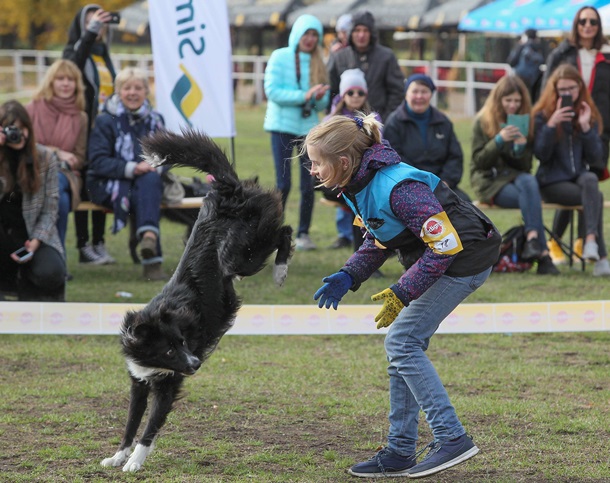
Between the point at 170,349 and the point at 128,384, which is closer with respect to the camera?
the point at 170,349

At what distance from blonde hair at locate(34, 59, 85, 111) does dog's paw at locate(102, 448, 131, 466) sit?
4.94m

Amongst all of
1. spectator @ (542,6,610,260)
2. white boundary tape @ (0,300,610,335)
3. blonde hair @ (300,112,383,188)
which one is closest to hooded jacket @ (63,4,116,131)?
white boundary tape @ (0,300,610,335)

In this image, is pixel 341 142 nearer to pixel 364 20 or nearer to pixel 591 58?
pixel 364 20

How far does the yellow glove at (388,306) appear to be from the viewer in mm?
4109

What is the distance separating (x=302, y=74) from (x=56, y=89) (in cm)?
251

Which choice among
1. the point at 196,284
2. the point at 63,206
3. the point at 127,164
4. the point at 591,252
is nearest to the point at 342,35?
the point at 127,164

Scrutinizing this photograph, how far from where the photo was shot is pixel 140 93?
341 inches

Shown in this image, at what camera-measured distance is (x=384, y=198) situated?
13.4 feet

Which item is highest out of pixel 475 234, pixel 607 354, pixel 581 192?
pixel 475 234

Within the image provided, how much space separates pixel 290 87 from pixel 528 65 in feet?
20.6

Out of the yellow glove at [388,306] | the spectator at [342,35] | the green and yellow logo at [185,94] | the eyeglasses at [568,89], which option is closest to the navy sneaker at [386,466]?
the yellow glove at [388,306]

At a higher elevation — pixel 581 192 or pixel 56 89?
pixel 56 89

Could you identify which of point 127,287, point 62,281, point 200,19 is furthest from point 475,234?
point 200,19

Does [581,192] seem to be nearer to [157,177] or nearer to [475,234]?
[157,177]
